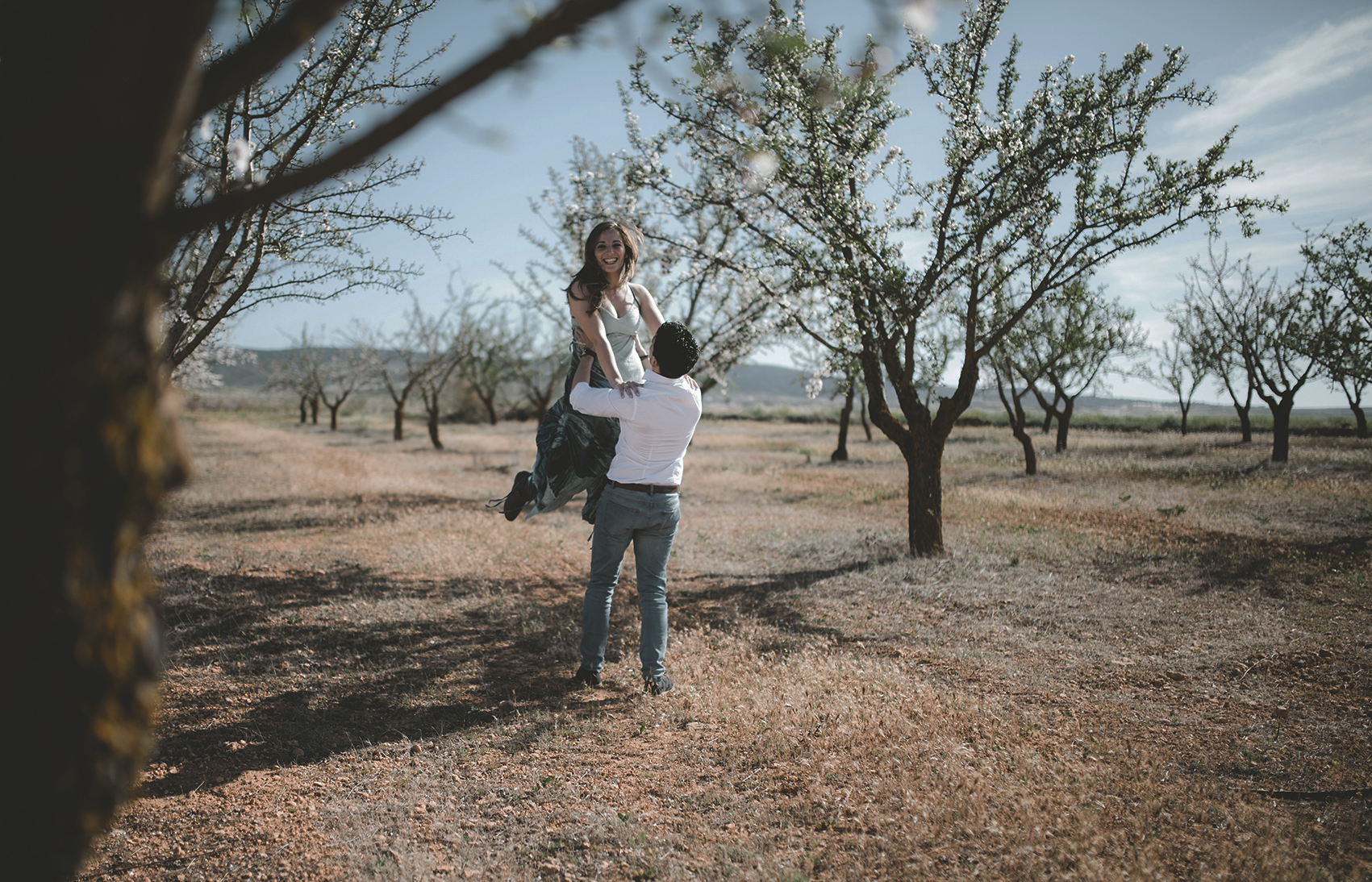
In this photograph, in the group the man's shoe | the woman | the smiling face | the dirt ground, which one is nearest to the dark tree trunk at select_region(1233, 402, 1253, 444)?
the dirt ground

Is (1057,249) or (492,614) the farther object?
(1057,249)

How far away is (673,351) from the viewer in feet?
14.8

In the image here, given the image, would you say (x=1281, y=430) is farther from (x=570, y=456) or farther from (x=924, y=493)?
(x=570, y=456)

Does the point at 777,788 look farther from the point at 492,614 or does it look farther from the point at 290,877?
the point at 492,614

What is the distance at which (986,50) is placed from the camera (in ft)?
26.8

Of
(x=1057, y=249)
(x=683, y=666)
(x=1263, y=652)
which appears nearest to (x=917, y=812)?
(x=683, y=666)

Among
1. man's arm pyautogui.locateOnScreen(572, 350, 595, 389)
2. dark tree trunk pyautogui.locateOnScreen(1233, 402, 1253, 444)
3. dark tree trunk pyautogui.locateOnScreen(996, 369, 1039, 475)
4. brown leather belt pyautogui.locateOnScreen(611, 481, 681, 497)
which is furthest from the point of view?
dark tree trunk pyautogui.locateOnScreen(1233, 402, 1253, 444)

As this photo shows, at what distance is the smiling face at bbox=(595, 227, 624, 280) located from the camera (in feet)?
16.1

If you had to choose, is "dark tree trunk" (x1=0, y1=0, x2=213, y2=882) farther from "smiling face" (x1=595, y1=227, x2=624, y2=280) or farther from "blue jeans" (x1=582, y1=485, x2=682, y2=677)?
"smiling face" (x1=595, y1=227, x2=624, y2=280)

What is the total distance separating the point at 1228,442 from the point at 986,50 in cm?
2505

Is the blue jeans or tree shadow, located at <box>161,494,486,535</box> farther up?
the blue jeans

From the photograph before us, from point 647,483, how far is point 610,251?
1646 millimetres

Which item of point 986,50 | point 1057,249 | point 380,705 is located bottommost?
point 380,705

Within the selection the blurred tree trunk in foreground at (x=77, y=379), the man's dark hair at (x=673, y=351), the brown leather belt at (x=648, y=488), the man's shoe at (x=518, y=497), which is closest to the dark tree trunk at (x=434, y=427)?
the man's shoe at (x=518, y=497)
